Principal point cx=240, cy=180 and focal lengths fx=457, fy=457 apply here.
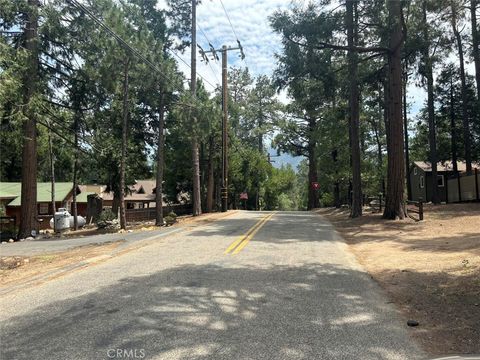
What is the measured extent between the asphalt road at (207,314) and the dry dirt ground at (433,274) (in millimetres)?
374

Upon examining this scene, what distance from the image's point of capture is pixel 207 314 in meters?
5.85

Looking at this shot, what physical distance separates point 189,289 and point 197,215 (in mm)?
21140

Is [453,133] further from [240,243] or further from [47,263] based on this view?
[47,263]

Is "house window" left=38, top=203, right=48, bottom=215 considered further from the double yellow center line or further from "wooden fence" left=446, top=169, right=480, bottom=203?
"wooden fence" left=446, top=169, right=480, bottom=203

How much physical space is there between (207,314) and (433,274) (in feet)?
16.0

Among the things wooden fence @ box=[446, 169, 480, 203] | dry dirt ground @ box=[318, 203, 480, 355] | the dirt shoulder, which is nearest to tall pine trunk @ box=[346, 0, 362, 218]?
dry dirt ground @ box=[318, 203, 480, 355]

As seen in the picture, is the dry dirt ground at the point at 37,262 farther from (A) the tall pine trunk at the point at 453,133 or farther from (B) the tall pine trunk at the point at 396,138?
(A) the tall pine trunk at the point at 453,133

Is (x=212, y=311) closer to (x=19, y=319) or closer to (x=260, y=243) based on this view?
(x=19, y=319)

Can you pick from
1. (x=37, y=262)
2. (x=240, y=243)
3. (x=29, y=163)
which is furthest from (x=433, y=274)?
(x=29, y=163)

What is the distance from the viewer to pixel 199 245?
12.6 meters

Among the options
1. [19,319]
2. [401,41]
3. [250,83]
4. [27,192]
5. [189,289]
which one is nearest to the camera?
[19,319]

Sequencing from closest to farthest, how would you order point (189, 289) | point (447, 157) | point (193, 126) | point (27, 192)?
1. point (189, 289)
2. point (27, 192)
3. point (193, 126)
4. point (447, 157)

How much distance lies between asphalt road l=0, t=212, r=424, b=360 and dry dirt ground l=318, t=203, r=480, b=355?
374 mm

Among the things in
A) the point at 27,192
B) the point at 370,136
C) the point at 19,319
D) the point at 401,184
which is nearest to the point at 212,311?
the point at 19,319
